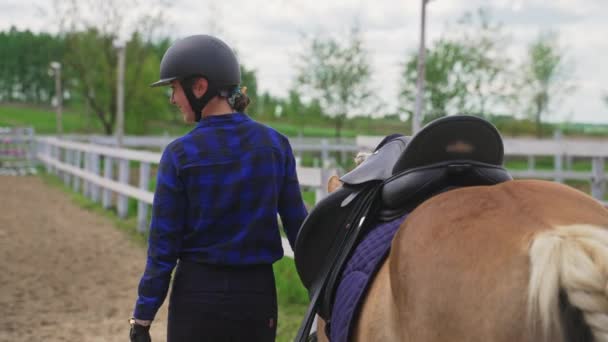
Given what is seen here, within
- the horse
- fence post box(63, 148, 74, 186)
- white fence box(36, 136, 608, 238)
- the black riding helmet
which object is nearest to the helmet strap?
the black riding helmet

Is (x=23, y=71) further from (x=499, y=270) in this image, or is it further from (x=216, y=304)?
(x=499, y=270)

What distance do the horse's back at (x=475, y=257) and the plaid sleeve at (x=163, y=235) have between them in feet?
2.97

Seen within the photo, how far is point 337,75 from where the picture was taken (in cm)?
2612

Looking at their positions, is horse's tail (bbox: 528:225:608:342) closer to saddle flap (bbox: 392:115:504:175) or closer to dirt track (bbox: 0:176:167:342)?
saddle flap (bbox: 392:115:504:175)

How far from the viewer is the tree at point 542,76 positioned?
95.3 feet

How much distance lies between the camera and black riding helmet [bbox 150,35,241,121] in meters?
2.63

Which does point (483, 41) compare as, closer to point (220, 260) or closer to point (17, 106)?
point (220, 260)

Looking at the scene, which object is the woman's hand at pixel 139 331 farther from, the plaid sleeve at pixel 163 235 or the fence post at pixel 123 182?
the fence post at pixel 123 182

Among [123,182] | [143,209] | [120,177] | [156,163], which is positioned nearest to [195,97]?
[156,163]

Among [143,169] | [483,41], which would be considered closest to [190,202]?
[143,169]

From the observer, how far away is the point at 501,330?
5.03 feet

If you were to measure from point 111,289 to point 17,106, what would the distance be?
93.2m

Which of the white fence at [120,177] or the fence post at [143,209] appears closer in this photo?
the white fence at [120,177]

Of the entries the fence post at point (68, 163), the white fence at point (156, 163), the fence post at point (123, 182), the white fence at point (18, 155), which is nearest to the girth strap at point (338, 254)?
the white fence at point (156, 163)
